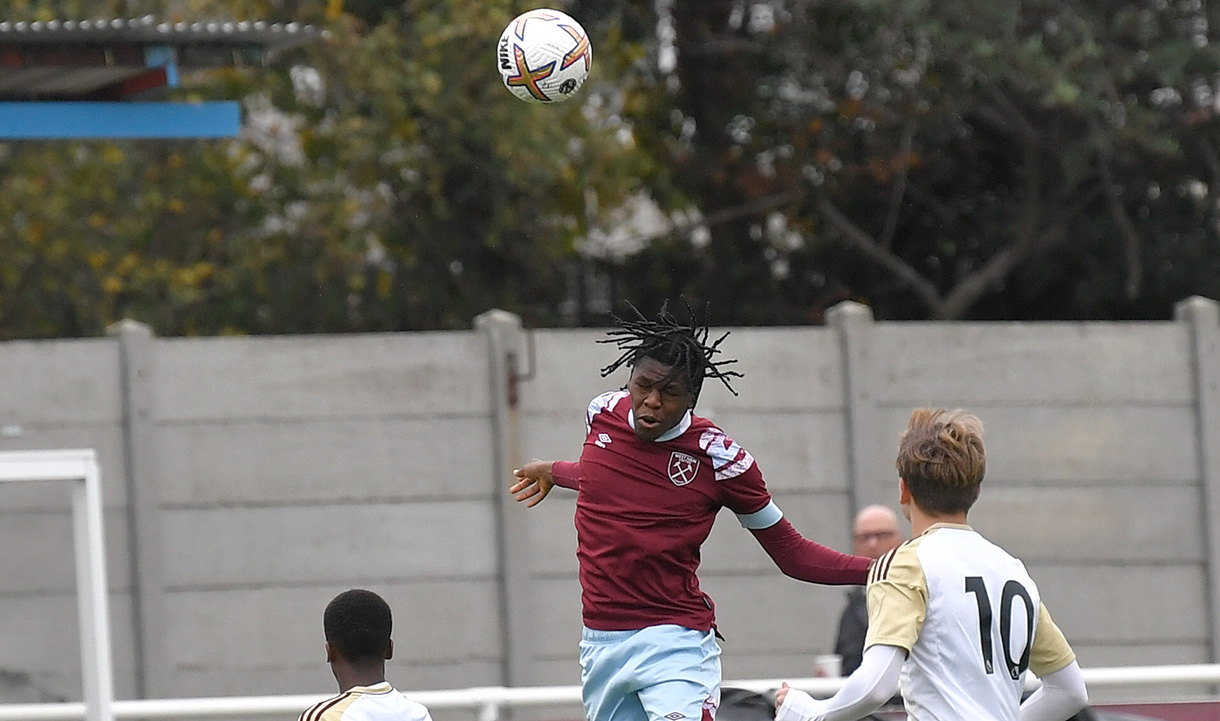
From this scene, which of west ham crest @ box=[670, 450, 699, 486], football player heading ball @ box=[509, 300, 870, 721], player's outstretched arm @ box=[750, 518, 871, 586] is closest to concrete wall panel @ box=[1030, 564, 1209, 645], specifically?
player's outstretched arm @ box=[750, 518, 871, 586]

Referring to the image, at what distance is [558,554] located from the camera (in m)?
8.66

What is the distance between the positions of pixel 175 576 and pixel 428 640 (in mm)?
1283

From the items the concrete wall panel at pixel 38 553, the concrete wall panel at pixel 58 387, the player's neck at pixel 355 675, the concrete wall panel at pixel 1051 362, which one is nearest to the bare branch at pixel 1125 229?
the concrete wall panel at pixel 1051 362

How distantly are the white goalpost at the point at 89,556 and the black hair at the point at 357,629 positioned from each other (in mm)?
2468

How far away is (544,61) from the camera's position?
6164 mm

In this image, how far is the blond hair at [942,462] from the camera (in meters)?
3.66

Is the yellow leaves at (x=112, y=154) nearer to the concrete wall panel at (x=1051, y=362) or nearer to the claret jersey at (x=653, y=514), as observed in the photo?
the concrete wall panel at (x=1051, y=362)

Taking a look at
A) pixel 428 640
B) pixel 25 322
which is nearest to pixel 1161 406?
pixel 428 640

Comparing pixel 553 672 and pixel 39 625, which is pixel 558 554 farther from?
pixel 39 625

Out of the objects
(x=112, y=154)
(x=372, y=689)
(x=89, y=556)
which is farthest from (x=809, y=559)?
(x=112, y=154)

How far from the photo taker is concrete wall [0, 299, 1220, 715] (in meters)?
8.39

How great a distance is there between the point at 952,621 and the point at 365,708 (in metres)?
1.29

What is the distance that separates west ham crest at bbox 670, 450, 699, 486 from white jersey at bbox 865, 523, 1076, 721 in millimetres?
835

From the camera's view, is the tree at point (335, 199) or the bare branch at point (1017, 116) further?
the bare branch at point (1017, 116)
